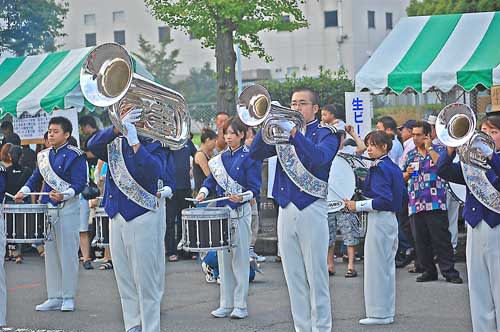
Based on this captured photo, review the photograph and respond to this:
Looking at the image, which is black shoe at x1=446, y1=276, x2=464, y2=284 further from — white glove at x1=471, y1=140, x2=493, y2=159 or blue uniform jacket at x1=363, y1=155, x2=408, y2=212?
white glove at x1=471, y1=140, x2=493, y2=159

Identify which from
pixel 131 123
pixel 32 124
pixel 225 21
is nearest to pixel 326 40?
pixel 225 21

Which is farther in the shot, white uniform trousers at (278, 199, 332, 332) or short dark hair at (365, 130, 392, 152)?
short dark hair at (365, 130, 392, 152)

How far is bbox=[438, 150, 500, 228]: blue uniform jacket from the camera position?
742cm

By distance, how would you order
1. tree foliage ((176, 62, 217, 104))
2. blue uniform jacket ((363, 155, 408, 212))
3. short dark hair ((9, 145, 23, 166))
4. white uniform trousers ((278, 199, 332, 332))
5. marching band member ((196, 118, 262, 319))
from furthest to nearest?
tree foliage ((176, 62, 217, 104)) → short dark hair ((9, 145, 23, 166)) → marching band member ((196, 118, 262, 319)) → blue uniform jacket ((363, 155, 408, 212)) → white uniform trousers ((278, 199, 332, 332))

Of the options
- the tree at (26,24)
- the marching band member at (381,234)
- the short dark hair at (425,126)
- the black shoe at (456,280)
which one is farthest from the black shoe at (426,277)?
the tree at (26,24)

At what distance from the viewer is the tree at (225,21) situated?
17.6m

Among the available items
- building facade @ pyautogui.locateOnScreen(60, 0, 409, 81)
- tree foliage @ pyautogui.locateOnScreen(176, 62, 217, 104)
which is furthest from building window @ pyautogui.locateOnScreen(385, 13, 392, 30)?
tree foliage @ pyautogui.locateOnScreen(176, 62, 217, 104)

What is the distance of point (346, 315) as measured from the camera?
9.76 m

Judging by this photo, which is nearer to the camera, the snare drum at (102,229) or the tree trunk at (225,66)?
the snare drum at (102,229)

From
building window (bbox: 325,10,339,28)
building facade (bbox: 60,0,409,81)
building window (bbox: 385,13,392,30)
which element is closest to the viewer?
building facade (bbox: 60,0,409,81)

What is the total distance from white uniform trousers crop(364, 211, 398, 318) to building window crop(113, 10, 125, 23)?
151 feet

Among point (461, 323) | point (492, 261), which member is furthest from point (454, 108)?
point (461, 323)

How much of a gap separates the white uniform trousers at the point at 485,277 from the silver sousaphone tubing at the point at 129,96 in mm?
2384

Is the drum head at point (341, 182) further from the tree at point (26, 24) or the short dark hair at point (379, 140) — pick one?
the tree at point (26, 24)
